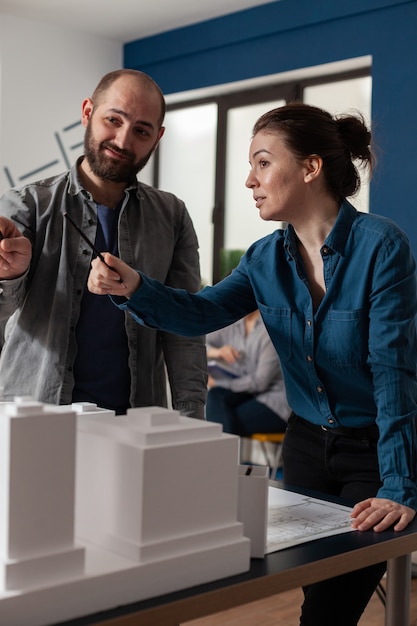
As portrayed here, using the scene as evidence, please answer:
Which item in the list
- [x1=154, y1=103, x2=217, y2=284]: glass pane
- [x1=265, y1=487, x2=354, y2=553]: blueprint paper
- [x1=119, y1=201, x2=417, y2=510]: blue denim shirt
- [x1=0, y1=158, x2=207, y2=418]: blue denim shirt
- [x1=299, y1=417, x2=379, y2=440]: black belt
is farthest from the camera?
[x1=154, y1=103, x2=217, y2=284]: glass pane

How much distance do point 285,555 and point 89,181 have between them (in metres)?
1.20

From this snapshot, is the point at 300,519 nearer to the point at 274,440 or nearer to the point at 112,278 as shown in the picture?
the point at 112,278

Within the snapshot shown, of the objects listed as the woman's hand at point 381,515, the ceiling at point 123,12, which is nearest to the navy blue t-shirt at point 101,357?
the woman's hand at point 381,515

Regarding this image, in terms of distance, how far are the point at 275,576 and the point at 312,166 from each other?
2.78ft

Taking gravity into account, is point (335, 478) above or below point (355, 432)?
below

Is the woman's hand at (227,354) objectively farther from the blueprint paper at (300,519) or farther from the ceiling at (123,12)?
the blueprint paper at (300,519)

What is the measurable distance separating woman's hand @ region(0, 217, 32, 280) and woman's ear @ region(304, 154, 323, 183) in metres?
0.59

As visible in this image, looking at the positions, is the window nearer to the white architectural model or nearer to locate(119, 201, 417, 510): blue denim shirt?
locate(119, 201, 417, 510): blue denim shirt

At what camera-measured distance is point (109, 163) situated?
199cm

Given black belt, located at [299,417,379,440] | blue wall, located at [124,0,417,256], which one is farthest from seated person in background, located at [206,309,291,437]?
black belt, located at [299,417,379,440]

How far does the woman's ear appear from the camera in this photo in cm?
164

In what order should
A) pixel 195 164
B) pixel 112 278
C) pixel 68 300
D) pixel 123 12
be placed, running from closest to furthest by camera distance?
pixel 112 278, pixel 68 300, pixel 123 12, pixel 195 164

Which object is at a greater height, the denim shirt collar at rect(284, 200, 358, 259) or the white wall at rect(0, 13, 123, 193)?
the white wall at rect(0, 13, 123, 193)

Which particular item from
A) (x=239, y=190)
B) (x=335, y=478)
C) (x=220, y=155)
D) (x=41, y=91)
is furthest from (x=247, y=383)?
(x=335, y=478)
